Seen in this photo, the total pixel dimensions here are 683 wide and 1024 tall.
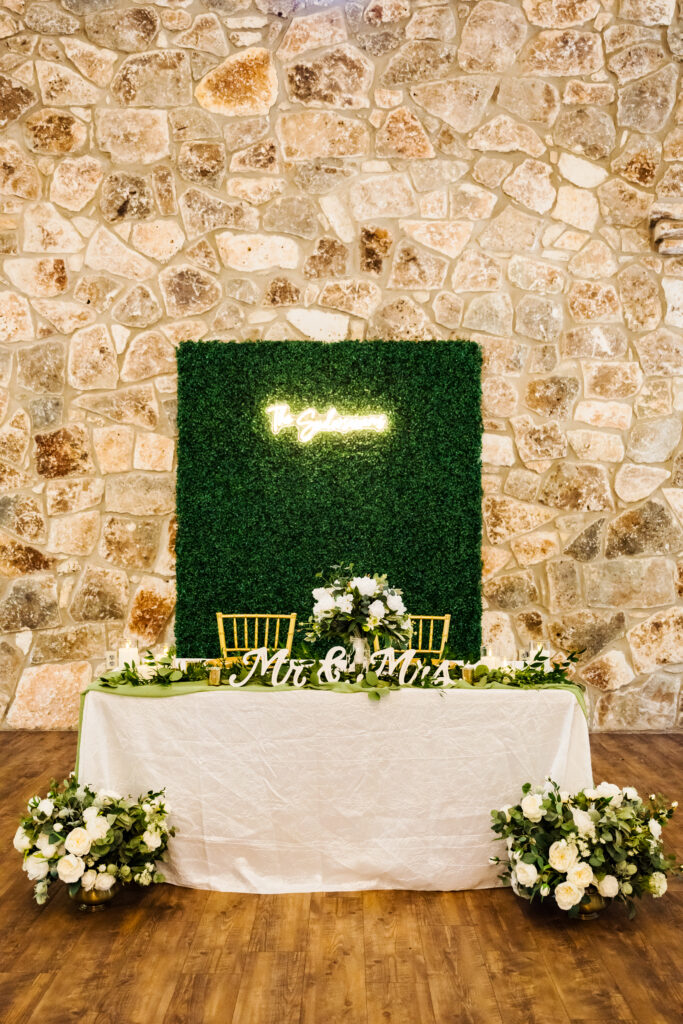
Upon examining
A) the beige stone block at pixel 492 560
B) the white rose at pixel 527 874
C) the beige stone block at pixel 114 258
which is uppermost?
the beige stone block at pixel 114 258

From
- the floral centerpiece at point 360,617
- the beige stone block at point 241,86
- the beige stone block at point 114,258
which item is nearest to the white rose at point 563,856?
the floral centerpiece at point 360,617

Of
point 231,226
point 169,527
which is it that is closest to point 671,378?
point 231,226

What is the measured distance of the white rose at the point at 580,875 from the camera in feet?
8.89

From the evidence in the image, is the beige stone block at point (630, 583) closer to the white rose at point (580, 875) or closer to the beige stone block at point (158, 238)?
the white rose at point (580, 875)

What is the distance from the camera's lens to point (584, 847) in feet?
9.00

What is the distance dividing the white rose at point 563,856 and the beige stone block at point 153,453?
3.57 m

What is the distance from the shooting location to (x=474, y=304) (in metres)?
5.50

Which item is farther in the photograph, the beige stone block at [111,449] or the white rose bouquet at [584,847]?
the beige stone block at [111,449]

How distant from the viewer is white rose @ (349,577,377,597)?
125 inches

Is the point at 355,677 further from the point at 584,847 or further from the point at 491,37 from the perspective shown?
the point at 491,37

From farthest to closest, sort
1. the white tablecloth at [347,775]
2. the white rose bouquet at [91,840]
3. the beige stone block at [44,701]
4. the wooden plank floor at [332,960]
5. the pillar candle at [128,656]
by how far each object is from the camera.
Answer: the beige stone block at [44,701] → the pillar candle at [128,656] → the white tablecloth at [347,775] → the white rose bouquet at [91,840] → the wooden plank floor at [332,960]

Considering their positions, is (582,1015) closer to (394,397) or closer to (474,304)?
(394,397)

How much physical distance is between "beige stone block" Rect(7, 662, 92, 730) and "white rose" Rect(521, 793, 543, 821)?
3433mm

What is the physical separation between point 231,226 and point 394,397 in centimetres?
157
